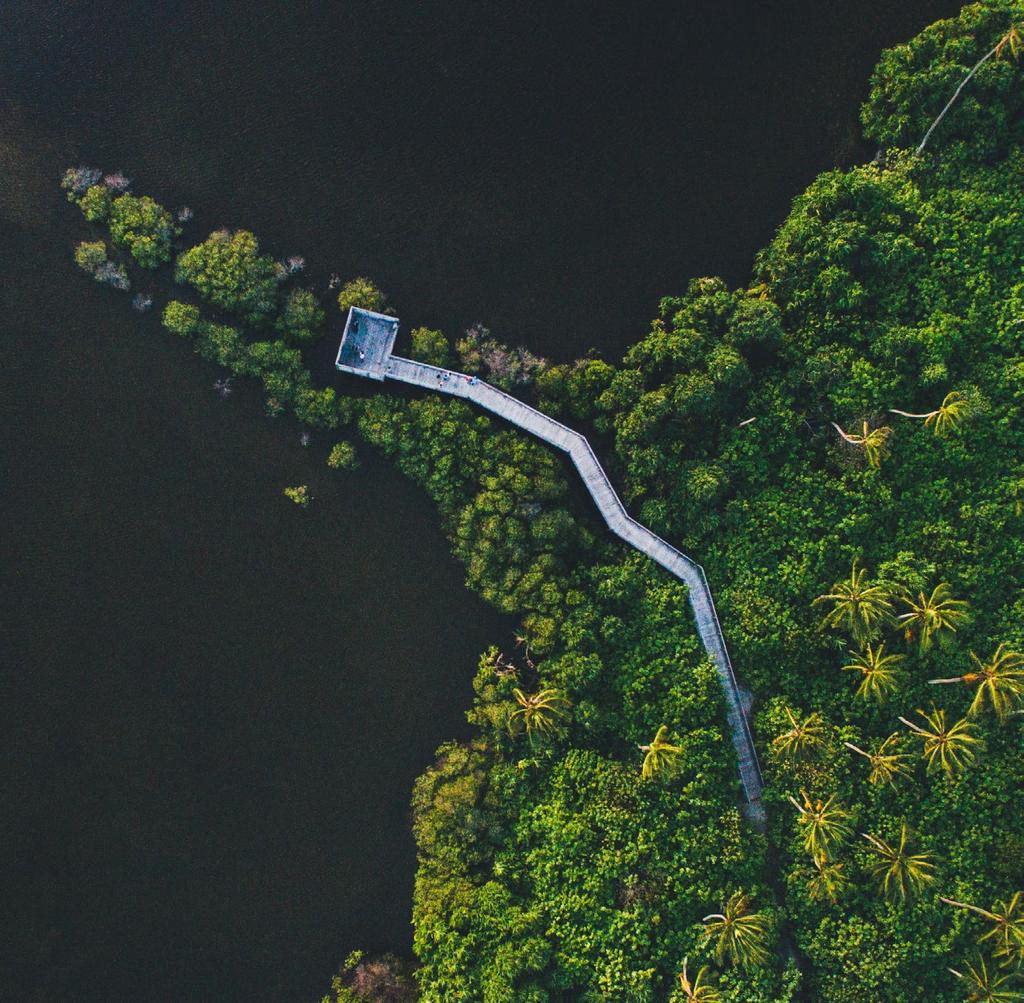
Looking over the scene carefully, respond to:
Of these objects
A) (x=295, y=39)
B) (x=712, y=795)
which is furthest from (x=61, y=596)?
(x=712, y=795)

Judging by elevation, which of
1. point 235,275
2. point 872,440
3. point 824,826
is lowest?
point 824,826

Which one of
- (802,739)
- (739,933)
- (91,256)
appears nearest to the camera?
(739,933)

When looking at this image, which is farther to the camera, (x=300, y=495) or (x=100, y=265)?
(x=300, y=495)

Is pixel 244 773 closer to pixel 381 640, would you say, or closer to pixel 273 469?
pixel 381 640

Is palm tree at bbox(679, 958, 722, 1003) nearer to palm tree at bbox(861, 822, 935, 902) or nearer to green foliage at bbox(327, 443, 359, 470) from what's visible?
palm tree at bbox(861, 822, 935, 902)

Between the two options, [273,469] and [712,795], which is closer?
[712,795]

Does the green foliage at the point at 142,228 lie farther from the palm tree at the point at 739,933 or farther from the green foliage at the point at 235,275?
the palm tree at the point at 739,933

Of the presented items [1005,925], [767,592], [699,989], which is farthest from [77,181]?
[1005,925]

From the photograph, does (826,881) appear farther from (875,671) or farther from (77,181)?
(77,181)
